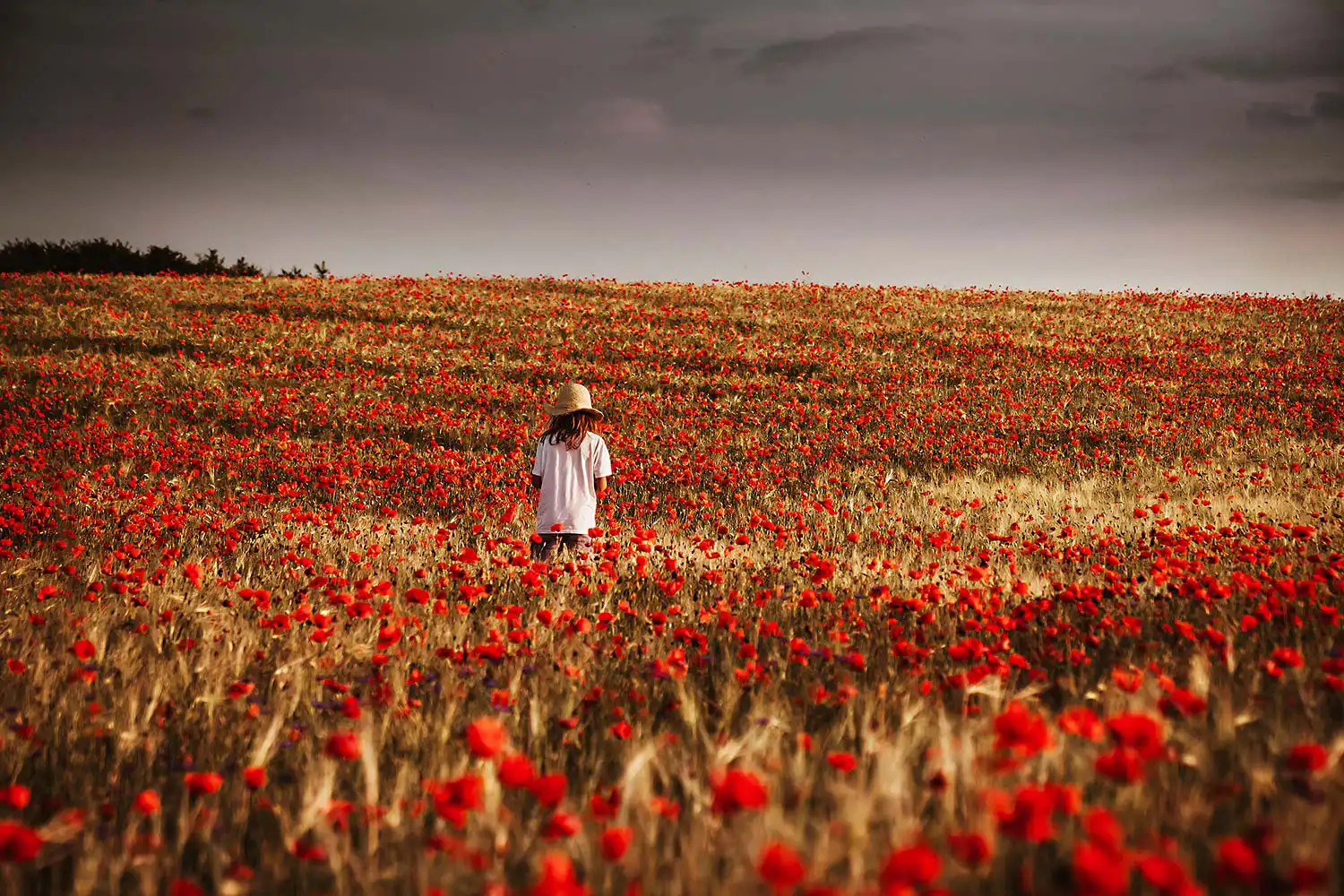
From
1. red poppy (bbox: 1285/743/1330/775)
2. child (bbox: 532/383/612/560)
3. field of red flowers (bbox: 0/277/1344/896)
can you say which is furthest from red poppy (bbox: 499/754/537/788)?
child (bbox: 532/383/612/560)

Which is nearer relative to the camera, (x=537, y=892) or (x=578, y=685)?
(x=537, y=892)

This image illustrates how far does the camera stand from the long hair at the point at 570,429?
6.84 m

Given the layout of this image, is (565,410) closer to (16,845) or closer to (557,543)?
(557,543)

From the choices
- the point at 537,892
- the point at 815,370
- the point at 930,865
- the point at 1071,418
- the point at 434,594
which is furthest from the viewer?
the point at 815,370

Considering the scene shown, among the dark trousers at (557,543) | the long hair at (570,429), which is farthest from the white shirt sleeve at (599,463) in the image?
the dark trousers at (557,543)

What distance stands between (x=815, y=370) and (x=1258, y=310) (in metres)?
19.0

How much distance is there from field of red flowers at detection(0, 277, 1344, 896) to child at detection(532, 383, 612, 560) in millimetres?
882

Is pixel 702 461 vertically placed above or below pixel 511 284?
below

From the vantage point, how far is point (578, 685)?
3.25 metres

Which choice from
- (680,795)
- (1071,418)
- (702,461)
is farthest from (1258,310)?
(680,795)

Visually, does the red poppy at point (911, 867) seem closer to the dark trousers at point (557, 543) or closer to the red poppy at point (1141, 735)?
the red poppy at point (1141, 735)

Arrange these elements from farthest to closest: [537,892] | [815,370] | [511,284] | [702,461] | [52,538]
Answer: [511,284] → [815,370] → [702,461] → [52,538] → [537,892]

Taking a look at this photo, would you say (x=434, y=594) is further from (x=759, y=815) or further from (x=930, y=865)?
(x=930, y=865)

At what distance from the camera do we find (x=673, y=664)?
3.26 m
